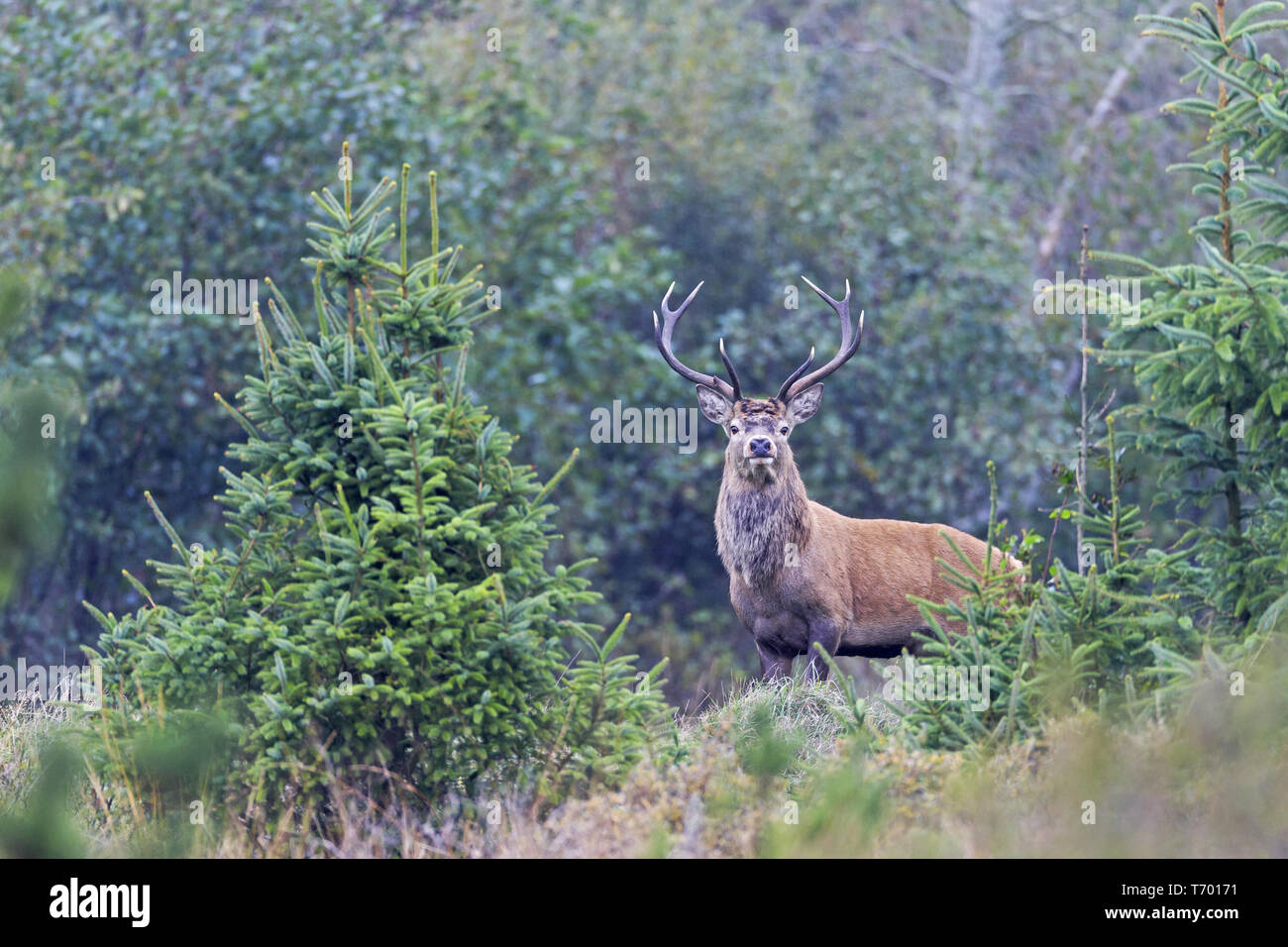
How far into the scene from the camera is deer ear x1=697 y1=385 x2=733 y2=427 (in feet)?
29.2

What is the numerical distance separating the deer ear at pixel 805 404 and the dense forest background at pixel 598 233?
119 inches

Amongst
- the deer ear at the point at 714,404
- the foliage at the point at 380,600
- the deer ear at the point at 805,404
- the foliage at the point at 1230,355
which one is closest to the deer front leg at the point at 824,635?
the deer ear at the point at 805,404

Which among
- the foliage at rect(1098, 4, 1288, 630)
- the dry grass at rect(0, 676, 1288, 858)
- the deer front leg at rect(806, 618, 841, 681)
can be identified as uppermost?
the foliage at rect(1098, 4, 1288, 630)

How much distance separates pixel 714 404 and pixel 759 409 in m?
0.39

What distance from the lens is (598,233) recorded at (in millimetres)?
17062

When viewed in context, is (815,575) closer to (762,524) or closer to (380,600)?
(762,524)

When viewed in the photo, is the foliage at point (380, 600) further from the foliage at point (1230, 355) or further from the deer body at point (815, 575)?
the foliage at point (1230, 355)

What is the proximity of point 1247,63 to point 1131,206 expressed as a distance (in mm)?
10968

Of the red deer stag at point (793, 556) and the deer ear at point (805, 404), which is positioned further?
the deer ear at point (805, 404)

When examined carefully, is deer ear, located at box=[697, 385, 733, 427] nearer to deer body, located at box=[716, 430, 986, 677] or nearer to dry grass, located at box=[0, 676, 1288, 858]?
deer body, located at box=[716, 430, 986, 677]

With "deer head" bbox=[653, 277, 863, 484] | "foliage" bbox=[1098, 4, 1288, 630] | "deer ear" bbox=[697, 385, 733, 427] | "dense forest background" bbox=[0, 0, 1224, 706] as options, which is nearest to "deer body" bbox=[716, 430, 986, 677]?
"deer head" bbox=[653, 277, 863, 484]

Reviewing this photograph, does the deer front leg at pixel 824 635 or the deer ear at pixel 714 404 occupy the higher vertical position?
the deer ear at pixel 714 404

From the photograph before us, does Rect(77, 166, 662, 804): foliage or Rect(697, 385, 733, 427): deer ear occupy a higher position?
Rect(697, 385, 733, 427): deer ear

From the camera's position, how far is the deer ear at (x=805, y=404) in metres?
8.81
